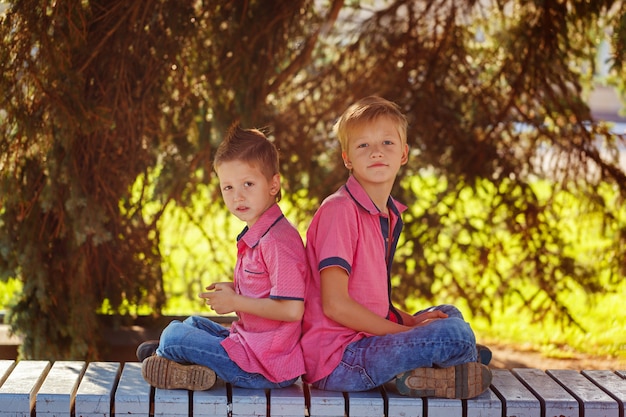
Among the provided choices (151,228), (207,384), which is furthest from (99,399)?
(151,228)

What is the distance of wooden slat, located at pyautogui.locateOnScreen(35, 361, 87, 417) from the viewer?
110 inches

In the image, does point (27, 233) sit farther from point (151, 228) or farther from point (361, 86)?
point (361, 86)

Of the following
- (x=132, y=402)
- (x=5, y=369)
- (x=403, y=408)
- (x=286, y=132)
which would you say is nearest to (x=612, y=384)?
(x=403, y=408)

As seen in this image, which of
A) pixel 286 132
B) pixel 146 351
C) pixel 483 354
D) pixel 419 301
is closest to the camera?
pixel 146 351

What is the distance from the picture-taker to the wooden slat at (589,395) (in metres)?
2.89

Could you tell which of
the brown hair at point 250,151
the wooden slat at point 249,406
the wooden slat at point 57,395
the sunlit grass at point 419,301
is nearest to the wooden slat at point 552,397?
the wooden slat at point 249,406

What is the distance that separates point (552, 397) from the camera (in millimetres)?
2902

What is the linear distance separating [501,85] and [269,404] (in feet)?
11.2

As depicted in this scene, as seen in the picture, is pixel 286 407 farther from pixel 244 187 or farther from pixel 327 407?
pixel 244 187

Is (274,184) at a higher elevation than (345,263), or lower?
higher

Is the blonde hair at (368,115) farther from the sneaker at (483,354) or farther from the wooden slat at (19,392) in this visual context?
the wooden slat at (19,392)

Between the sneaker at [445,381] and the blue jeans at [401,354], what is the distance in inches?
0.8

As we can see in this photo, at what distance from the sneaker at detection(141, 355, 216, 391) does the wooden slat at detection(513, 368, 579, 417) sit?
1064 millimetres

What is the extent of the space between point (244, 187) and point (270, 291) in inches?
14.0
